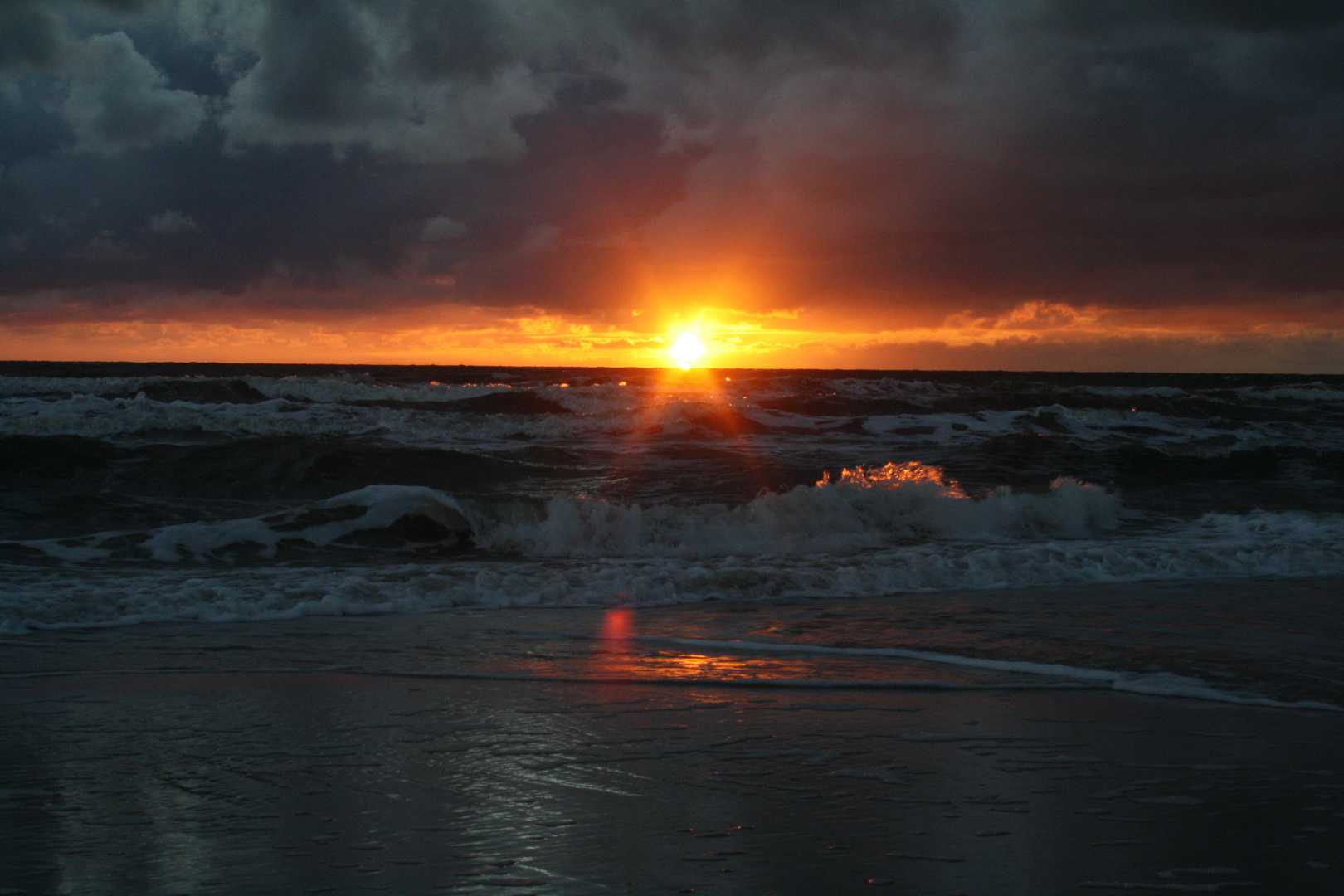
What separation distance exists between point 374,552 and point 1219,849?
7.81 metres

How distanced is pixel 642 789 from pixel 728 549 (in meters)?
6.20

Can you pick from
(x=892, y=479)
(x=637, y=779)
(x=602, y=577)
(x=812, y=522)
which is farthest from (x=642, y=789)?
(x=892, y=479)

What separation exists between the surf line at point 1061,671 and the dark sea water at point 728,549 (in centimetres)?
2

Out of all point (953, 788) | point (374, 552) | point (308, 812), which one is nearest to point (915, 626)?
A: point (953, 788)

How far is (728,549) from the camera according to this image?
9.34 m

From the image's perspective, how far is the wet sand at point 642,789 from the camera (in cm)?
255

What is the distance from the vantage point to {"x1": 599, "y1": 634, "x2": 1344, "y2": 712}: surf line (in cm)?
435

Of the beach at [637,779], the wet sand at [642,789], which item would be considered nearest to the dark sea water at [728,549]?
the beach at [637,779]

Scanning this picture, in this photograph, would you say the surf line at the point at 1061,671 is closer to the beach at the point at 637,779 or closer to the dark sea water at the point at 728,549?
the dark sea water at the point at 728,549

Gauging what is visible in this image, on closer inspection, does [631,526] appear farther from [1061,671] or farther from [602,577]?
[1061,671]

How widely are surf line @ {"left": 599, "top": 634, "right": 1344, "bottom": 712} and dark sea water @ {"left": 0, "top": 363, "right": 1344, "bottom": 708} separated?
0.02 m

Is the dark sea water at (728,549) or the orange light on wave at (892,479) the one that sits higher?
the orange light on wave at (892,479)

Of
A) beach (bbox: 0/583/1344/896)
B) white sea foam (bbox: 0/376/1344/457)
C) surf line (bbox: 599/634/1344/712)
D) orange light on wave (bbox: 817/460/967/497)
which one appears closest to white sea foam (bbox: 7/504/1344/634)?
beach (bbox: 0/583/1344/896)

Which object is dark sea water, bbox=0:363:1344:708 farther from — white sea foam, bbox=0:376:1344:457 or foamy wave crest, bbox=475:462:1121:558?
white sea foam, bbox=0:376:1344:457
